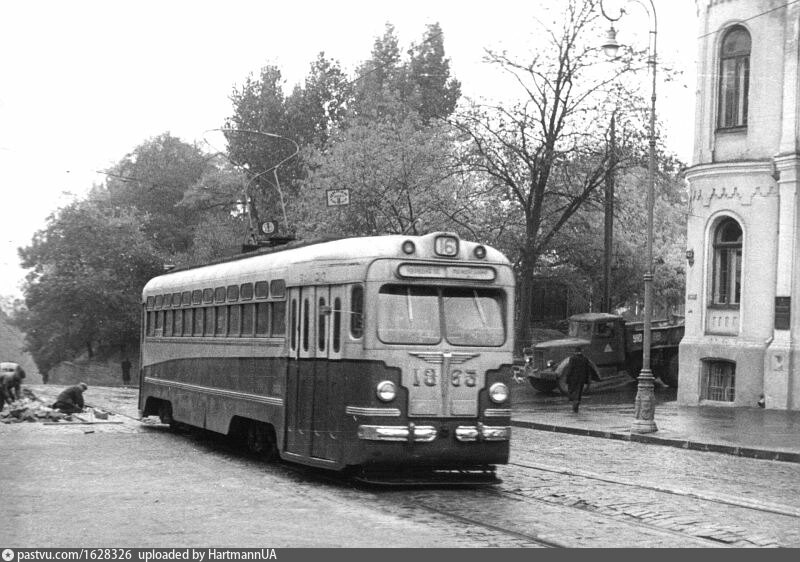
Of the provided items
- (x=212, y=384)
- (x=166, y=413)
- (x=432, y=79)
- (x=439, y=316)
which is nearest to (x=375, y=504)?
(x=439, y=316)

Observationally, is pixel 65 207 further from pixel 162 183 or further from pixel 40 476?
pixel 40 476

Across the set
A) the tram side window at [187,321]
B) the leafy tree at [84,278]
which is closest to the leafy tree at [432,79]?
the leafy tree at [84,278]

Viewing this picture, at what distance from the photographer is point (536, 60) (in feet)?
132

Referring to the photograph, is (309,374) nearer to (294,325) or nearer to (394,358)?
(294,325)

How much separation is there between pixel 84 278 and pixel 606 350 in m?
40.0

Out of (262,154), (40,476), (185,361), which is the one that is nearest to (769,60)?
(185,361)

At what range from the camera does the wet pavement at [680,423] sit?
20891mm

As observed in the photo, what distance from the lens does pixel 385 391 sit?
13211mm

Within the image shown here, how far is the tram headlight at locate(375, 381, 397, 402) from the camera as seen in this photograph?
13.2 m

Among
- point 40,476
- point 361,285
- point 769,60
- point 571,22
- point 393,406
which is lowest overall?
point 40,476

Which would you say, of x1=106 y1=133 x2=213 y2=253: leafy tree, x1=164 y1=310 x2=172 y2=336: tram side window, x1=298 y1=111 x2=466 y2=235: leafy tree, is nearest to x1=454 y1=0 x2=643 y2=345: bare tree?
x1=298 y1=111 x2=466 y2=235: leafy tree

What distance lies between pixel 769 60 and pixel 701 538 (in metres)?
21.2

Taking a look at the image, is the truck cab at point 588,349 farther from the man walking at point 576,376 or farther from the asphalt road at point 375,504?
the asphalt road at point 375,504

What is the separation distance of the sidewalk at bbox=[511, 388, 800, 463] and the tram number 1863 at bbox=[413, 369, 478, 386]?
26.4 feet
